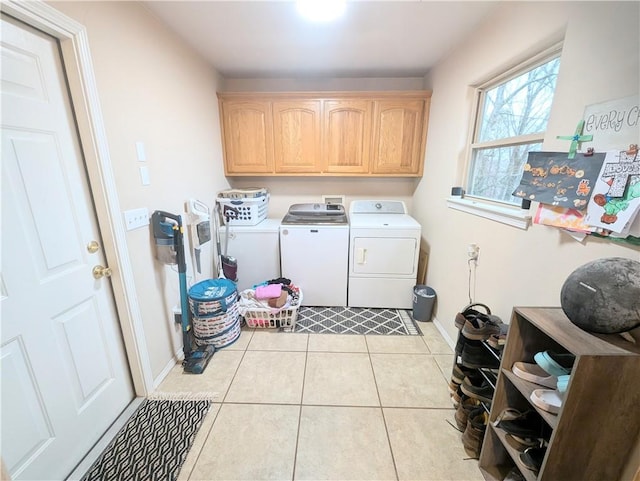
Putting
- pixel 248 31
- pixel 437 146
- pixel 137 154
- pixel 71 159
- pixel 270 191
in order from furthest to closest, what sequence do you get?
pixel 270 191, pixel 437 146, pixel 248 31, pixel 137 154, pixel 71 159

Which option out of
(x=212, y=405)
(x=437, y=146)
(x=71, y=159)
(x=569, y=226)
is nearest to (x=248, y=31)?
(x=71, y=159)

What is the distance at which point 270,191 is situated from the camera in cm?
319

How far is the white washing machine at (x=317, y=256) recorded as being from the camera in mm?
2541

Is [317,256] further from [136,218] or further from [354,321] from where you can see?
[136,218]

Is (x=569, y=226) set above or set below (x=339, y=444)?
above

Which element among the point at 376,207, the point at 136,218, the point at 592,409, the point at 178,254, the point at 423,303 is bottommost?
the point at 423,303

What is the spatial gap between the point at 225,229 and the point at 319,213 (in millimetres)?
999

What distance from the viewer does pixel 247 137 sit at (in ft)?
9.12

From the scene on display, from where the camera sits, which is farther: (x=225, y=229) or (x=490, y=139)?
(x=225, y=229)

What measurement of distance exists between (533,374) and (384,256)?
1594 mm

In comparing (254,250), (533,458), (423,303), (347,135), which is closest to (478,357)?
(533,458)

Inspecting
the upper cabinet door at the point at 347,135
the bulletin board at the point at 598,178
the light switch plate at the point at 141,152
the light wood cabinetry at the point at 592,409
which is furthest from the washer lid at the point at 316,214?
the light wood cabinetry at the point at 592,409

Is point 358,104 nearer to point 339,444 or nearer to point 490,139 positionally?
point 490,139

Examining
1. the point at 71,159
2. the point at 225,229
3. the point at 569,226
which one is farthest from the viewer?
the point at 225,229
